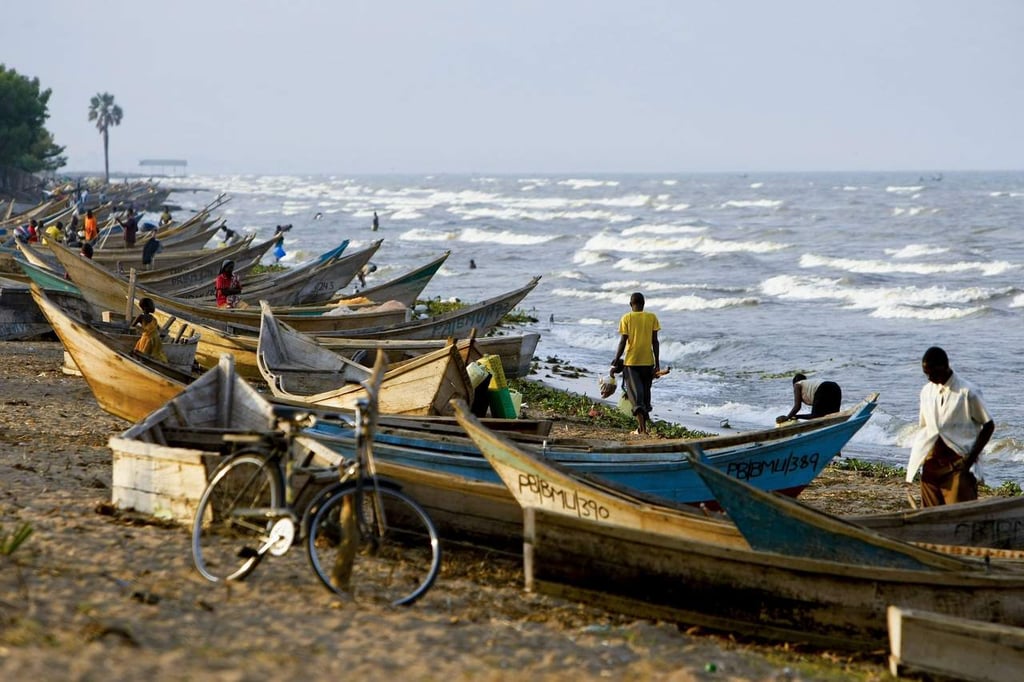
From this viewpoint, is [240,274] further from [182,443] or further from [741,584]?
[741,584]

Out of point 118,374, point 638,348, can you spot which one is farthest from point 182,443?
point 638,348

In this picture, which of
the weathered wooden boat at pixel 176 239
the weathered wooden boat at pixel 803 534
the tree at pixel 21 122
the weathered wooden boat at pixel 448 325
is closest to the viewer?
the weathered wooden boat at pixel 803 534

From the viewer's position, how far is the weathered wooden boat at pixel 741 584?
6.26m

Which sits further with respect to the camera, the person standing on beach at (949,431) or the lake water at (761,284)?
the lake water at (761,284)

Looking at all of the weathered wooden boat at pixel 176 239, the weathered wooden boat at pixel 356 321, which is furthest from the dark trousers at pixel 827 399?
the weathered wooden boat at pixel 176 239

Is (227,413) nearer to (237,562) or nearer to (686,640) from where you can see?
(237,562)

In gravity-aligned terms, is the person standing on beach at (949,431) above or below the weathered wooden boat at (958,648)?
above

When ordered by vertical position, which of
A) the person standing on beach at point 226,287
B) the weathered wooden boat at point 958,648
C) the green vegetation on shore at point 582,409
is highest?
the person standing on beach at point 226,287

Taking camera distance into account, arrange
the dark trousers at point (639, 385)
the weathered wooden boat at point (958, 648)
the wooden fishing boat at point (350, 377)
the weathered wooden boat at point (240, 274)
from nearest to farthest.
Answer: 1. the weathered wooden boat at point (958, 648)
2. the wooden fishing boat at point (350, 377)
3. the dark trousers at point (639, 385)
4. the weathered wooden boat at point (240, 274)

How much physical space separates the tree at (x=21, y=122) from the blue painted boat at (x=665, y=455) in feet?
223

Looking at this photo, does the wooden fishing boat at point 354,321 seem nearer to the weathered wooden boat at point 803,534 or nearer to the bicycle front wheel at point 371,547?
the bicycle front wheel at point 371,547

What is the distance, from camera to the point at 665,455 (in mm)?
8742

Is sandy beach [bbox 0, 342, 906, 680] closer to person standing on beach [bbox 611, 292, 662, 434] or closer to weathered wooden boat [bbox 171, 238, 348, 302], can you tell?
person standing on beach [bbox 611, 292, 662, 434]

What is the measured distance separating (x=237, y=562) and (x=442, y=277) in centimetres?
3615
